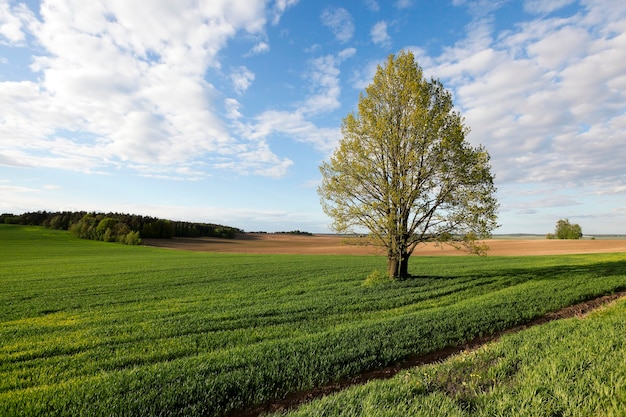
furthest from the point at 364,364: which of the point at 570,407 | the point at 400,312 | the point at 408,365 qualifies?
the point at 400,312

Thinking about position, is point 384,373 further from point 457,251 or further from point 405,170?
point 457,251

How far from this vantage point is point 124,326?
12039 millimetres

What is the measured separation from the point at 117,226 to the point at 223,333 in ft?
282

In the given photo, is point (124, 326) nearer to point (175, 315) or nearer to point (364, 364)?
point (175, 315)

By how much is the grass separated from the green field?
176 cm

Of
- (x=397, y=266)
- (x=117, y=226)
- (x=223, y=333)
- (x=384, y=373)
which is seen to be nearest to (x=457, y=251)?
(x=397, y=266)

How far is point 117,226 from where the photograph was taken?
83.1 m

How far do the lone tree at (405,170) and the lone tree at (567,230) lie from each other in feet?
336

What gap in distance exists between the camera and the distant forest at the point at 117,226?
82312mm

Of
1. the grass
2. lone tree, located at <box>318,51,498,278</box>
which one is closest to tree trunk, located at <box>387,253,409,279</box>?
lone tree, located at <box>318,51,498,278</box>

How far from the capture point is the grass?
15.4ft

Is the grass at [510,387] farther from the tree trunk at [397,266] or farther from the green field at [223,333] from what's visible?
the tree trunk at [397,266]

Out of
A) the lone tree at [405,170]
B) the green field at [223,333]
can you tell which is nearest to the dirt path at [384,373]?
the green field at [223,333]

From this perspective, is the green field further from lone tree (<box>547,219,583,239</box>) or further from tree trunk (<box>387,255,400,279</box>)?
lone tree (<box>547,219,583,239</box>)
